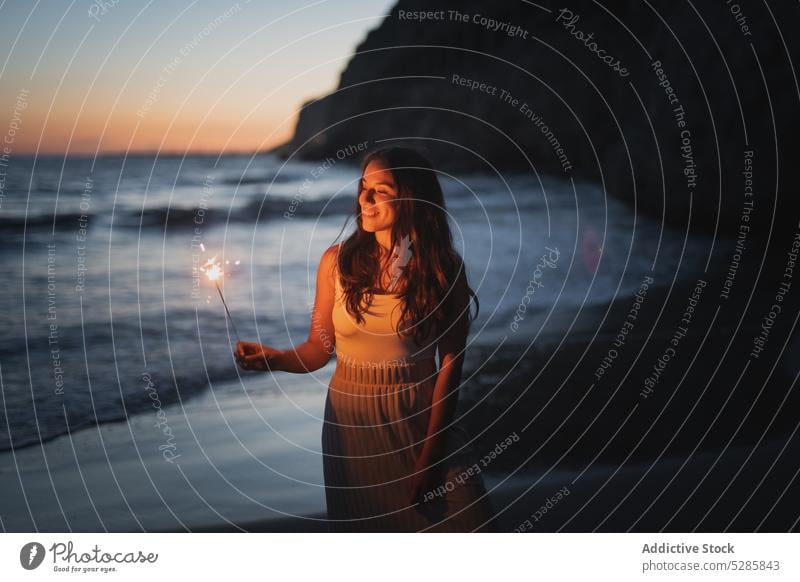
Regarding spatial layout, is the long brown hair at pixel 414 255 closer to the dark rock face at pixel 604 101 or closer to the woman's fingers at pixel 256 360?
the woman's fingers at pixel 256 360

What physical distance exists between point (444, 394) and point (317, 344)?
1.14ft

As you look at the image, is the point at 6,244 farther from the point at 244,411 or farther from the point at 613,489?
the point at 613,489

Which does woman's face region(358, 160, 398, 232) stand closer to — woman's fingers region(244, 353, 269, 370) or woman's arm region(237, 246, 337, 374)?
woman's arm region(237, 246, 337, 374)

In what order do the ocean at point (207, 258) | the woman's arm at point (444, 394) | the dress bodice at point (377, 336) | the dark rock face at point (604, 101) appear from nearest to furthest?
the woman's arm at point (444, 394) → the dress bodice at point (377, 336) → the ocean at point (207, 258) → the dark rock face at point (604, 101)

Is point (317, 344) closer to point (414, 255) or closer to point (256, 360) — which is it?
point (256, 360)

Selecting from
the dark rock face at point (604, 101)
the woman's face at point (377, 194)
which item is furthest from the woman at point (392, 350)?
the dark rock face at point (604, 101)

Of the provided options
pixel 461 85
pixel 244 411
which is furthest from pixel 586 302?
pixel 244 411

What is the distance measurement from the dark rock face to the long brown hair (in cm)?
116

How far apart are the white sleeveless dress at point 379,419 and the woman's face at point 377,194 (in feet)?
0.59

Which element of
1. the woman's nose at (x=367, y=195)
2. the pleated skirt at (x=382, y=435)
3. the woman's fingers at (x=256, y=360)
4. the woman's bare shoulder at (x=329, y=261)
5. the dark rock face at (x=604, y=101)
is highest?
the dark rock face at (x=604, y=101)

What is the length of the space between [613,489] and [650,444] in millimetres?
266

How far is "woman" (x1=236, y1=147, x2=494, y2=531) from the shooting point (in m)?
2.41

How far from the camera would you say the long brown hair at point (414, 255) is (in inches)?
97.5

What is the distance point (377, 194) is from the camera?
251 cm
